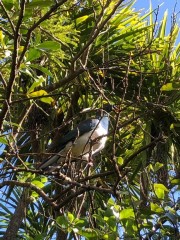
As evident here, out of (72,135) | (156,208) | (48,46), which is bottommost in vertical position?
(156,208)

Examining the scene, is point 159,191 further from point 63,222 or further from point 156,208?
point 63,222

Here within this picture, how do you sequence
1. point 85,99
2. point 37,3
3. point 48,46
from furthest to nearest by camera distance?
point 85,99 < point 37,3 < point 48,46

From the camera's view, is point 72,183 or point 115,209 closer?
point 115,209

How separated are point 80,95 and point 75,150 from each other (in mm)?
789

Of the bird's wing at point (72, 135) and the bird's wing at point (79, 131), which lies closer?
the bird's wing at point (72, 135)

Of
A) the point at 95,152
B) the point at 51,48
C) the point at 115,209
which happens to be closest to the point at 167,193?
the point at 115,209

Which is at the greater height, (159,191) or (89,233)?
(159,191)

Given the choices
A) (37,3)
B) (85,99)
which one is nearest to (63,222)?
(37,3)

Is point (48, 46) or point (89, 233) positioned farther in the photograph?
point (48, 46)

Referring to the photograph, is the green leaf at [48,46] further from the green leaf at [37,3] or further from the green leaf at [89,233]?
the green leaf at [89,233]

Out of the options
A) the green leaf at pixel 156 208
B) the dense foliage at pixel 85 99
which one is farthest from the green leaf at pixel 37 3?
the green leaf at pixel 156 208

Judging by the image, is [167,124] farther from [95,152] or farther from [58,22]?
[58,22]

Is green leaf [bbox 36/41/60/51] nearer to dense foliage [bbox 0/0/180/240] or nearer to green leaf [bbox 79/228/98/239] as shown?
dense foliage [bbox 0/0/180/240]

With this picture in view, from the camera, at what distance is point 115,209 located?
7.91 ft
